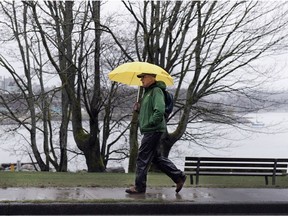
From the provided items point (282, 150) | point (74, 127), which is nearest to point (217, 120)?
point (74, 127)

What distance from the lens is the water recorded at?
80.6 feet

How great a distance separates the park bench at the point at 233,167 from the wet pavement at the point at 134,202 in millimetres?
1949

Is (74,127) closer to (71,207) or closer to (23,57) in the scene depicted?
(23,57)

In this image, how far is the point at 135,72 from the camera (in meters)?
8.16

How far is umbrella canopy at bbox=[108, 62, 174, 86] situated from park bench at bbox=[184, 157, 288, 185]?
2.70 meters

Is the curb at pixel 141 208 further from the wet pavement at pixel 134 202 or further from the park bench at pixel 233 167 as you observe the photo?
the park bench at pixel 233 167

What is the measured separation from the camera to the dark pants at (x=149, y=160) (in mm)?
7605

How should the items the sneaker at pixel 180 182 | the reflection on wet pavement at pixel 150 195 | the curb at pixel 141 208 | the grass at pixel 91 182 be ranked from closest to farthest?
1. the curb at pixel 141 208
2. the reflection on wet pavement at pixel 150 195
3. the sneaker at pixel 180 182
4. the grass at pixel 91 182

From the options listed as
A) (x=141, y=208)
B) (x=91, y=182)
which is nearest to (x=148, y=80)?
(x=141, y=208)

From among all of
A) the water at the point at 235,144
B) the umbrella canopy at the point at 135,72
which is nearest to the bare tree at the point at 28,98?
the water at the point at 235,144

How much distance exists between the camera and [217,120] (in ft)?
77.6

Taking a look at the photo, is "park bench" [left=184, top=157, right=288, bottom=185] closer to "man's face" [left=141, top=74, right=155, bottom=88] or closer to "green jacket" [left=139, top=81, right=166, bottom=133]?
"green jacket" [left=139, top=81, right=166, bottom=133]

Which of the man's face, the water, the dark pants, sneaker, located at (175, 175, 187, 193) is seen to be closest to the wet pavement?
sneaker, located at (175, 175, 187, 193)

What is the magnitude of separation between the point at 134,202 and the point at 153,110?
1.42m
